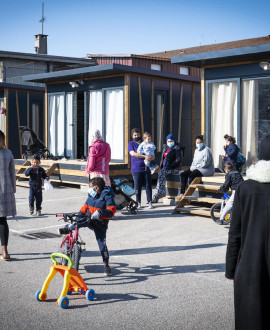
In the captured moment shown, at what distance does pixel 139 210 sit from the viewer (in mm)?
11688

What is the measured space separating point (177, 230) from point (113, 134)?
25.2ft

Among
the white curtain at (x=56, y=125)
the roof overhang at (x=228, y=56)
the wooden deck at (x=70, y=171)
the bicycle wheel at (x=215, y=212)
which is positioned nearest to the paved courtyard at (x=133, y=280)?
the bicycle wheel at (x=215, y=212)

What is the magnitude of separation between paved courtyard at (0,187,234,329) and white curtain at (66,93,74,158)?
8.21 m

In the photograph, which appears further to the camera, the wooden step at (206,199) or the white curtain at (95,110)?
the white curtain at (95,110)

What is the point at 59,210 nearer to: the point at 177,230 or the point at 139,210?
the point at 139,210

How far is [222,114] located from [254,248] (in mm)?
10005

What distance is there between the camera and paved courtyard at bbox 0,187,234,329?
4902 mm

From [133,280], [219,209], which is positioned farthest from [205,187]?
[133,280]

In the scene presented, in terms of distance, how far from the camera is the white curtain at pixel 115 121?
16.3 meters

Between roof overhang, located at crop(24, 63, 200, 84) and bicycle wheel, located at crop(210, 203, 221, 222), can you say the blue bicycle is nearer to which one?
bicycle wheel, located at crop(210, 203, 221, 222)

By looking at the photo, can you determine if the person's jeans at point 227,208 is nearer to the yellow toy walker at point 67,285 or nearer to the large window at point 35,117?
the yellow toy walker at point 67,285

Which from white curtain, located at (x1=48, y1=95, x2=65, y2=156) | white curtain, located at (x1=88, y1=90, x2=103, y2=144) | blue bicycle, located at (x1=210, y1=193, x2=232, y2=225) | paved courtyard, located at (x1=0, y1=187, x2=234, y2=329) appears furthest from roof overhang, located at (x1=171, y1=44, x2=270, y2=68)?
white curtain, located at (x1=48, y1=95, x2=65, y2=156)

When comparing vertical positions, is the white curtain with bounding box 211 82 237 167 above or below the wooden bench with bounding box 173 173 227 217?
above

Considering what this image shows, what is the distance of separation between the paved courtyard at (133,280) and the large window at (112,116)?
639 cm
